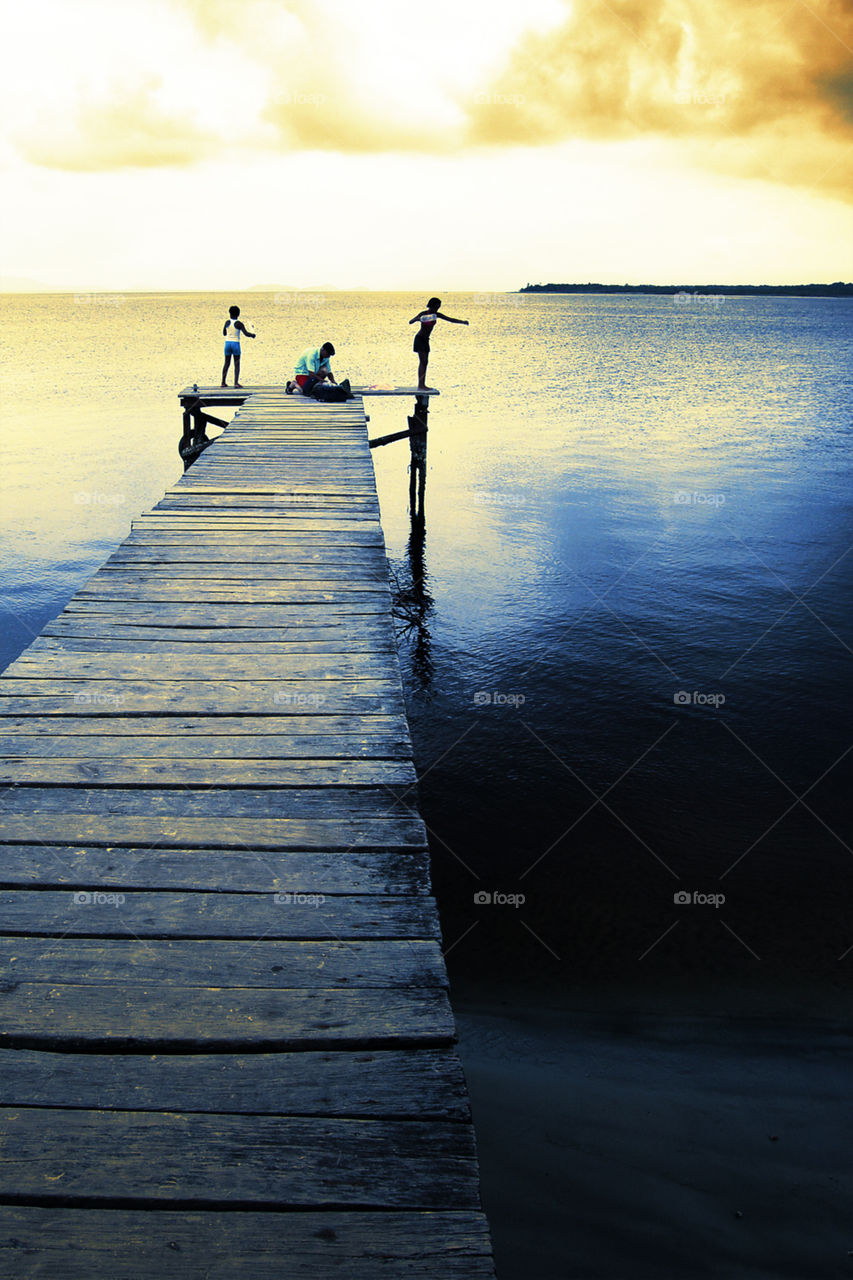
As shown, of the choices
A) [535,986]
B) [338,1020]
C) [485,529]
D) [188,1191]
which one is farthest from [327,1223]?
[485,529]

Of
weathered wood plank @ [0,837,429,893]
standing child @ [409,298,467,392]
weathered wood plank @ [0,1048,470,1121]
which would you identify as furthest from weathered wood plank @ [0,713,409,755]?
standing child @ [409,298,467,392]

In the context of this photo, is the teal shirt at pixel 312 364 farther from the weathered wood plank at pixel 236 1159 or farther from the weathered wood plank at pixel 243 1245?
the weathered wood plank at pixel 243 1245

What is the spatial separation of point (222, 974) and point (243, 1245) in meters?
0.81

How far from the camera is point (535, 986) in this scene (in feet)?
21.1

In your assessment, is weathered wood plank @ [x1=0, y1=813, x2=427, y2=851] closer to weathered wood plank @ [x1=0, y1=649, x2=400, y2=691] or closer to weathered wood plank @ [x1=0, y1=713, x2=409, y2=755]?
weathered wood plank @ [x1=0, y1=713, x2=409, y2=755]

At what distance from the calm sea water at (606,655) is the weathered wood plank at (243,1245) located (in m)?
4.95

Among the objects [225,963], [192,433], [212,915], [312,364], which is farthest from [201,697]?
[192,433]

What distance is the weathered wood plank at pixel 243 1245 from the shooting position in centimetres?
176

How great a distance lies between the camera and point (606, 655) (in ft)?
42.2

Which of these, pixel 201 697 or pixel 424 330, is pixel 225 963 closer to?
pixel 201 697

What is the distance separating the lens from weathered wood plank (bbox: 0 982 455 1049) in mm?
2283

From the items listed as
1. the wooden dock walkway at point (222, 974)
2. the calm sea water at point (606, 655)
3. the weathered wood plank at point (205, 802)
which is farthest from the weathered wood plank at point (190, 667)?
the calm sea water at point (606, 655)

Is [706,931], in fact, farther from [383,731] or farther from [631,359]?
[631,359]

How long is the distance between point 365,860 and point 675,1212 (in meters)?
2.96
